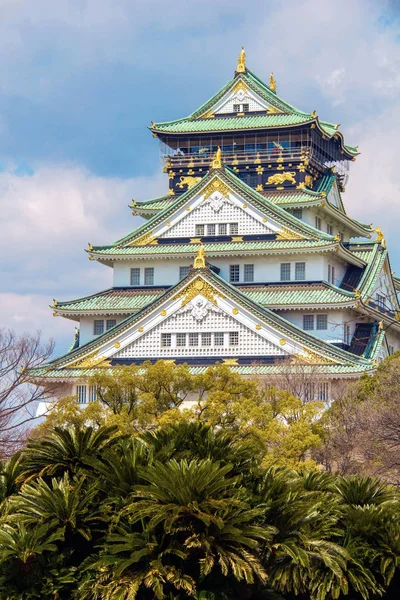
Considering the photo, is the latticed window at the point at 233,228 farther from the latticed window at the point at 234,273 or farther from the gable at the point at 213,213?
the latticed window at the point at 234,273

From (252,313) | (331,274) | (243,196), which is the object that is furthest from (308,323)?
(243,196)

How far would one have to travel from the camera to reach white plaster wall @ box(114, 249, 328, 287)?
220 ft

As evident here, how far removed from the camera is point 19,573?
87.4 feet

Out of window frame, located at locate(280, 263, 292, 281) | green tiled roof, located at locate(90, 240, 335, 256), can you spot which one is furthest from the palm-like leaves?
window frame, located at locate(280, 263, 292, 281)

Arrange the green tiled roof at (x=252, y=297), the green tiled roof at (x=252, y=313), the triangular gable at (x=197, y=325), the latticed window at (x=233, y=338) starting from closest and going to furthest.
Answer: the green tiled roof at (x=252, y=313) < the triangular gable at (x=197, y=325) < the latticed window at (x=233, y=338) < the green tiled roof at (x=252, y=297)

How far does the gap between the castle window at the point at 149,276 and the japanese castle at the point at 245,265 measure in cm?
6

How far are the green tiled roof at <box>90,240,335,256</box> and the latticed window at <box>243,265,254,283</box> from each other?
160cm

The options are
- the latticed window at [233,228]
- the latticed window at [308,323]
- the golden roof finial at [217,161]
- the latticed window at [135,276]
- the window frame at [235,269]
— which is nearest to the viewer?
the latticed window at [308,323]

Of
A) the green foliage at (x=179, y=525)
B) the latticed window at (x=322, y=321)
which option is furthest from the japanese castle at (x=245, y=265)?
the green foliage at (x=179, y=525)

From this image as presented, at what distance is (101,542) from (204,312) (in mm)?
36238

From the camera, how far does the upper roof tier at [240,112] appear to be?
75562 millimetres

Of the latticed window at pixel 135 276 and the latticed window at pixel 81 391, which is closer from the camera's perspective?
the latticed window at pixel 81 391

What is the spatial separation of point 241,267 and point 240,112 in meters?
13.2

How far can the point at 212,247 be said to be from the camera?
224 feet
